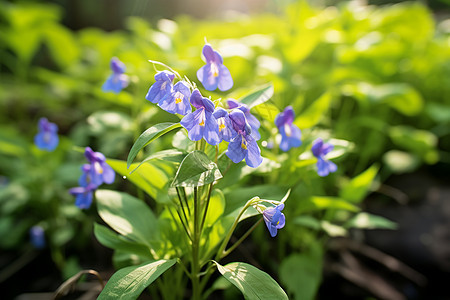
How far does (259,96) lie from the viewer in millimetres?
1131

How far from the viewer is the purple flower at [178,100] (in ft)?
3.00

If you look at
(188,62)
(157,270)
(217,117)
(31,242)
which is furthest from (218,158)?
(31,242)

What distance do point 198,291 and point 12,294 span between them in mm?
1289

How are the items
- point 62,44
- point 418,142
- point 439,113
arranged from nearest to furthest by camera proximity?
1. point 418,142
2. point 439,113
3. point 62,44

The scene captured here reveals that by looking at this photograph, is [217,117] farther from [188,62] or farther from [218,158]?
[188,62]

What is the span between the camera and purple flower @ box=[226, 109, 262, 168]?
2.87ft

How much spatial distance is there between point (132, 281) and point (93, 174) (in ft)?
1.46

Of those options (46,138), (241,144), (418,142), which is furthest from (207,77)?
(418,142)

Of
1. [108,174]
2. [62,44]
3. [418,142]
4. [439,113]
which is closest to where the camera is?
[108,174]

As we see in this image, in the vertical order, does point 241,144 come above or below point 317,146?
above

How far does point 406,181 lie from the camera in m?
2.44

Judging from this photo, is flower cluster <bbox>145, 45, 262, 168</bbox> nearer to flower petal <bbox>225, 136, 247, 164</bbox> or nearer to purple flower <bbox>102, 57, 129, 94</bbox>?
flower petal <bbox>225, 136, 247, 164</bbox>

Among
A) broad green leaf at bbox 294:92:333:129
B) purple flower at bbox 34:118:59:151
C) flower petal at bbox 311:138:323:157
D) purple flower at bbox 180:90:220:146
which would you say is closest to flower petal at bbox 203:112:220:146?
purple flower at bbox 180:90:220:146

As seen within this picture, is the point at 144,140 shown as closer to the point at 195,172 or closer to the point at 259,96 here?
the point at 195,172
